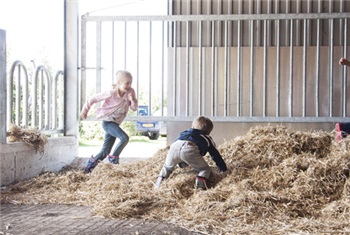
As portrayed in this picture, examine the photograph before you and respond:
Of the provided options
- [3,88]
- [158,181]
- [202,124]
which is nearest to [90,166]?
[3,88]

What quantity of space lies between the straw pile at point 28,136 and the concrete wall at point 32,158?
7 centimetres

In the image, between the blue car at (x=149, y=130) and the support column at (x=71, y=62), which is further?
the blue car at (x=149, y=130)

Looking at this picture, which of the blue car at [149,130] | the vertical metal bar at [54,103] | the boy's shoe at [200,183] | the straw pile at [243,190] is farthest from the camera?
the blue car at [149,130]

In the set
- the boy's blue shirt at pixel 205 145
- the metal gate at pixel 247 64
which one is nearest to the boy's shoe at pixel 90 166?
the metal gate at pixel 247 64

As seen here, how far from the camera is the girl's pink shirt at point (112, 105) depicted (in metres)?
7.30

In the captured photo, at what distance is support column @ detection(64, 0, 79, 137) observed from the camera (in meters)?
8.55

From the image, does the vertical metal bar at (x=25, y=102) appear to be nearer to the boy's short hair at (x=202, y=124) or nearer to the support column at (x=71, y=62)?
the support column at (x=71, y=62)

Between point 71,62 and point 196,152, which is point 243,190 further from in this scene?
point 71,62

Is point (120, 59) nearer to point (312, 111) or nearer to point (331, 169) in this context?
point (312, 111)

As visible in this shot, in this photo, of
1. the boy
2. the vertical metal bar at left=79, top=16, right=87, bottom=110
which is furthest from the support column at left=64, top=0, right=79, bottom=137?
the boy

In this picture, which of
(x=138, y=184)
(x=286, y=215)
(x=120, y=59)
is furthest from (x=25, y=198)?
(x=120, y=59)

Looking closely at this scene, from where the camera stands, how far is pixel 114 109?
7328 mm

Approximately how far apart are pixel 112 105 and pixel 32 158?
1304mm

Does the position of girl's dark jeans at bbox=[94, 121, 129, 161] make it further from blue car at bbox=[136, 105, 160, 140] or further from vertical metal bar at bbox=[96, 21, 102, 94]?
blue car at bbox=[136, 105, 160, 140]
